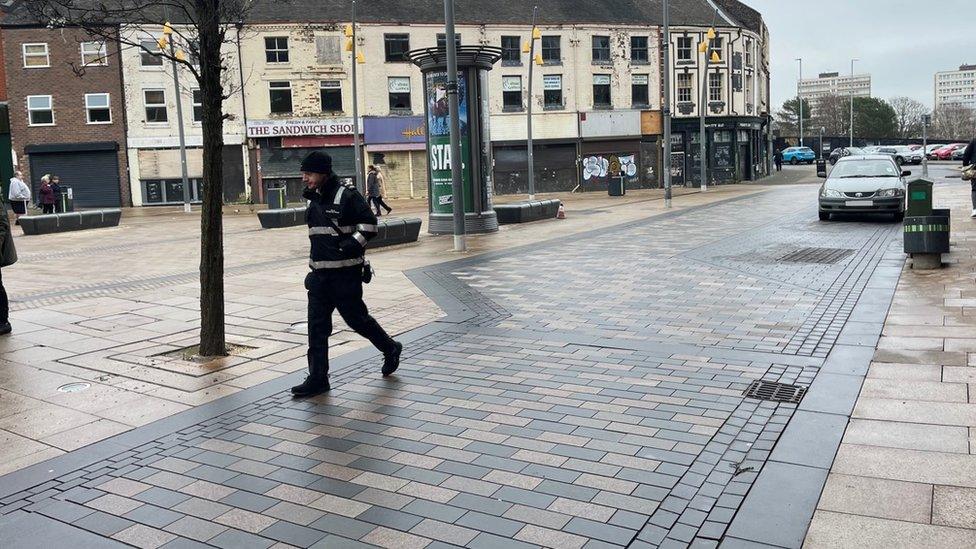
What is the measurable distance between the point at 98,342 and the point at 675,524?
680cm

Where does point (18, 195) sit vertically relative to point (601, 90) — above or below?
below

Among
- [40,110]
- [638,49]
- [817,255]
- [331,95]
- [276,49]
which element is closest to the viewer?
[817,255]

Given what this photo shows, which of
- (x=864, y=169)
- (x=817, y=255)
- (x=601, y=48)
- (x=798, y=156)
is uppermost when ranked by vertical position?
(x=601, y=48)

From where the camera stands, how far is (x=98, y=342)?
8797mm

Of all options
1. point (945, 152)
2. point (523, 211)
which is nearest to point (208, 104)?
point (523, 211)

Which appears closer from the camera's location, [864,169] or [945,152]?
[864,169]

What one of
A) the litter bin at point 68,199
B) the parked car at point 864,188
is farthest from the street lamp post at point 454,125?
the litter bin at point 68,199

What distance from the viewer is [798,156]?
69.3m

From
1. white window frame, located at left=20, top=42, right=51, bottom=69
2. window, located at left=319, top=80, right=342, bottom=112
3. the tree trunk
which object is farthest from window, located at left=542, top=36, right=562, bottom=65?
the tree trunk

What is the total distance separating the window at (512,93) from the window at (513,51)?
794 mm

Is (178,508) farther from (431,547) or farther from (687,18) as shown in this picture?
(687,18)

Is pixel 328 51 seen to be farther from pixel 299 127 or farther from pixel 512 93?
pixel 512 93

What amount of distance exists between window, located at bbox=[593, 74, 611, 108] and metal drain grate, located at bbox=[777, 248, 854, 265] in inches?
1230

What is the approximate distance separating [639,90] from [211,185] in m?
40.2
